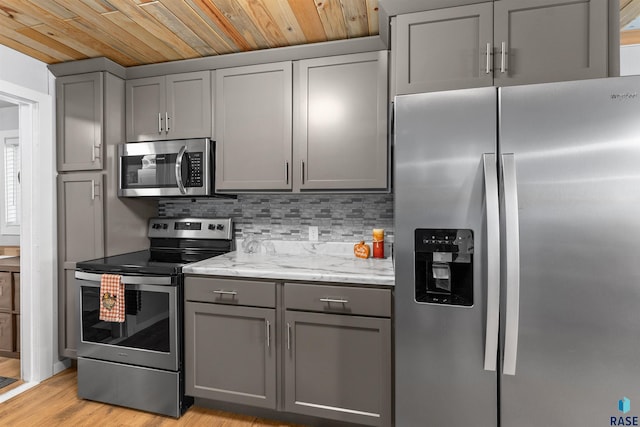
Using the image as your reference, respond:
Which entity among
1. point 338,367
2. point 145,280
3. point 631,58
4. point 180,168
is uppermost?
point 631,58

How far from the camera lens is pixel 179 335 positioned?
2.10 m

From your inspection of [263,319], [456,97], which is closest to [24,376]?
[263,319]

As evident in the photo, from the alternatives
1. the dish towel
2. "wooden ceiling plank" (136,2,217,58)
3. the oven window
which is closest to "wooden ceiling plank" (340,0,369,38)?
"wooden ceiling plank" (136,2,217,58)

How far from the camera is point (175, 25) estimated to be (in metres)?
2.05

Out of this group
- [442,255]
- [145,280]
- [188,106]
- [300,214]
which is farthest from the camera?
[300,214]

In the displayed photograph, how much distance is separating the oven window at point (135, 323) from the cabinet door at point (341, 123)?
3.63ft

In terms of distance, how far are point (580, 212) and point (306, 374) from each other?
147 centimetres

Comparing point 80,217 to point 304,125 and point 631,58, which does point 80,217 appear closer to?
point 304,125

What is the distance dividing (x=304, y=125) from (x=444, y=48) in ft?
2.98

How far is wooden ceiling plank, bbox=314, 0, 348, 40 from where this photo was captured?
1.85m

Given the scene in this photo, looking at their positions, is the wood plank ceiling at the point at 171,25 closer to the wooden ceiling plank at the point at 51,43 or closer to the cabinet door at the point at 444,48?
the wooden ceiling plank at the point at 51,43

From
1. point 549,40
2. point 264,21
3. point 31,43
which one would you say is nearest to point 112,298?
point 31,43

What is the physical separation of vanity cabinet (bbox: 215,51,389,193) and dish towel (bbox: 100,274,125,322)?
0.85 metres

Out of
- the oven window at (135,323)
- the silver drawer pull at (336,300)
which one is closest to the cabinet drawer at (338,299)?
the silver drawer pull at (336,300)
